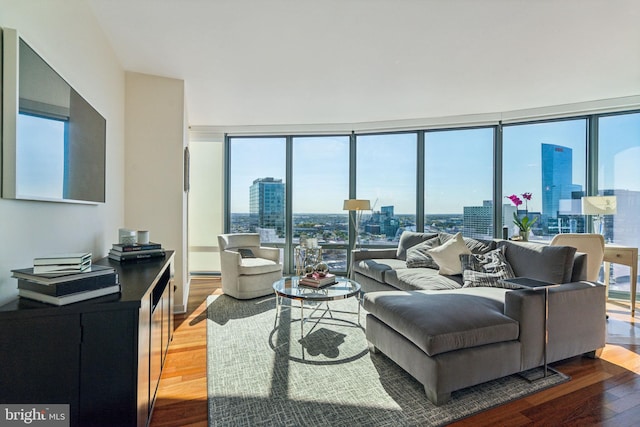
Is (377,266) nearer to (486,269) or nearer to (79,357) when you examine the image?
(486,269)

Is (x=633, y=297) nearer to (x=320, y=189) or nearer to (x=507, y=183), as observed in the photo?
(x=507, y=183)

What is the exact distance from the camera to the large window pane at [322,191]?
5586 millimetres

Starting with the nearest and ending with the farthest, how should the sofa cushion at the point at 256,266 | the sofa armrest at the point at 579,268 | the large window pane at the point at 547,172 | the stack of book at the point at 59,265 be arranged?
the stack of book at the point at 59,265
the sofa armrest at the point at 579,268
the sofa cushion at the point at 256,266
the large window pane at the point at 547,172

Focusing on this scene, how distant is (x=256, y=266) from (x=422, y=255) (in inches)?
84.3

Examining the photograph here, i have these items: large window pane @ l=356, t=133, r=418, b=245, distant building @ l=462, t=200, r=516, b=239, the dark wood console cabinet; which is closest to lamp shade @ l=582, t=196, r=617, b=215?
distant building @ l=462, t=200, r=516, b=239

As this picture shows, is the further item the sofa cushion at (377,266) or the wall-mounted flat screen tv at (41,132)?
the sofa cushion at (377,266)

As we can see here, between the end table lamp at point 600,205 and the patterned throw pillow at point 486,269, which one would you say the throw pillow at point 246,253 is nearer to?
the patterned throw pillow at point 486,269

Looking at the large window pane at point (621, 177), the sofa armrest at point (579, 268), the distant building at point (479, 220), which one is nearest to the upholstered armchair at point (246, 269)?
the distant building at point (479, 220)

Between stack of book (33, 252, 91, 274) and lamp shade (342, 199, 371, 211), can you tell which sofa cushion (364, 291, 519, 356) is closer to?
stack of book (33, 252, 91, 274)

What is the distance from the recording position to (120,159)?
320cm

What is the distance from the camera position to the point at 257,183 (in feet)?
18.4

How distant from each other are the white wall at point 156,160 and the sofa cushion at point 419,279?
2463 millimetres

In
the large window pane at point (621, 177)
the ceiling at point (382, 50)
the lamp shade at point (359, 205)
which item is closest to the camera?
the ceiling at point (382, 50)

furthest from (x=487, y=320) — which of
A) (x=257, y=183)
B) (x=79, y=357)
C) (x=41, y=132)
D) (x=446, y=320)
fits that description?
A: (x=257, y=183)
